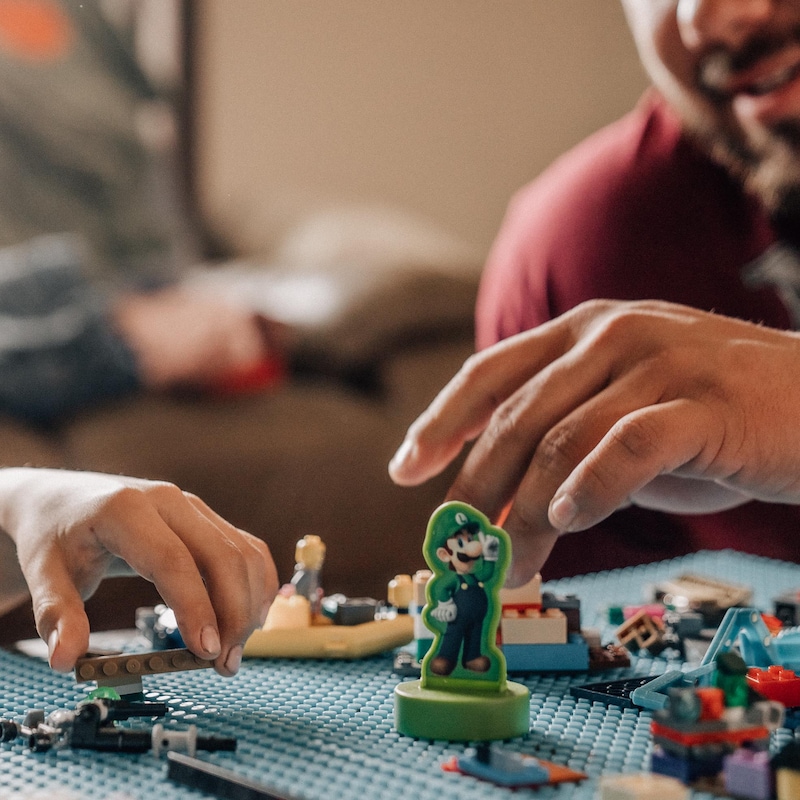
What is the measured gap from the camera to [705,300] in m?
1.35

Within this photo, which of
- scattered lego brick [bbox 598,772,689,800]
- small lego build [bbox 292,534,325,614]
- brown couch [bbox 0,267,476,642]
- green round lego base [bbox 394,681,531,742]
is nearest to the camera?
scattered lego brick [bbox 598,772,689,800]

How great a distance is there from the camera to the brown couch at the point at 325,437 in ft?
6.42

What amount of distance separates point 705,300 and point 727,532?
0.97ft

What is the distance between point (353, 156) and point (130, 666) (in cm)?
257

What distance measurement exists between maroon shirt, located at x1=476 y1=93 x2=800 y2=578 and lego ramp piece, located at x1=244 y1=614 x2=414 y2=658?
0.50 meters

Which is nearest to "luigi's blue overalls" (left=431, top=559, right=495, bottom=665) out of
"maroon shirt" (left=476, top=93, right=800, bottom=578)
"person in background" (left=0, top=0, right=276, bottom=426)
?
"maroon shirt" (left=476, top=93, right=800, bottom=578)

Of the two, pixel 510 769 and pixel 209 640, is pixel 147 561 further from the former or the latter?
pixel 510 769

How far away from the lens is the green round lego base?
0.52 meters

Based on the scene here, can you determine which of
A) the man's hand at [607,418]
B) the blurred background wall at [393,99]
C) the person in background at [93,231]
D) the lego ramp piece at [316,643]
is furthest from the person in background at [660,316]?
the blurred background wall at [393,99]

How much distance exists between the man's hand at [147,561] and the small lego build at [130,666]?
1cm

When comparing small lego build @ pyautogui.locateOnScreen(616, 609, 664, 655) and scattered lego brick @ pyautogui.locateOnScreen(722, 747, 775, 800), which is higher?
small lego build @ pyautogui.locateOnScreen(616, 609, 664, 655)

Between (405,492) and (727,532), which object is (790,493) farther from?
(405,492)

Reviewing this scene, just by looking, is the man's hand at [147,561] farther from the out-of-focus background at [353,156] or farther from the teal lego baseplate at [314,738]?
the out-of-focus background at [353,156]

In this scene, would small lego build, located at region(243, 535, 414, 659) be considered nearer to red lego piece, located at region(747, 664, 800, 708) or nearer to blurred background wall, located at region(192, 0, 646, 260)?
red lego piece, located at region(747, 664, 800, 708)
